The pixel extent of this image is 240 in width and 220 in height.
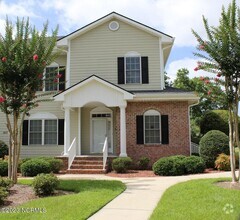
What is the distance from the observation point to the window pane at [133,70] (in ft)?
60.9

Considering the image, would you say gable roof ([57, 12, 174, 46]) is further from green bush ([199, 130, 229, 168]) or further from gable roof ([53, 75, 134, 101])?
green bush ([199, 130, 229, 168])

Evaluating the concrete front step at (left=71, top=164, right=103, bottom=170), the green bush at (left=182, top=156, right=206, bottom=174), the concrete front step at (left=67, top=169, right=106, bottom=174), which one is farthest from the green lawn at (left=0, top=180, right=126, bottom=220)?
the concrete front step at (left=71, top=164, right=103, bottom=170)

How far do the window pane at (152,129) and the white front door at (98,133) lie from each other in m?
2.85

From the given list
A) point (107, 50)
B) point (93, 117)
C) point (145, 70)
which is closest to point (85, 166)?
point (93, 117)

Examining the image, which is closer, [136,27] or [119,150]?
[119,150]

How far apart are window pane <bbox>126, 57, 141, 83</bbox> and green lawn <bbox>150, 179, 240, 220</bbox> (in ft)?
32.6

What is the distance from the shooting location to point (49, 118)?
19.2m

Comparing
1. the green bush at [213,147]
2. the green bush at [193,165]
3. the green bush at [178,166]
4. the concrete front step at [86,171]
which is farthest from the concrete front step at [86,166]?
the green bush at [213,147]

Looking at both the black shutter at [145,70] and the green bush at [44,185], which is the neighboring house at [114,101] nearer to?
the black shutter at [145,70]

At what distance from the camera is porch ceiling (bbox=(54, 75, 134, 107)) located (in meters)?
16.6

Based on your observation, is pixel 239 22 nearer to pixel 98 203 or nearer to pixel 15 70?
pixel 98 203

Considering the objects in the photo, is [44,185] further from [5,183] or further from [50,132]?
[50,132]

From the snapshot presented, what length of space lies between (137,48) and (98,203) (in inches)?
510

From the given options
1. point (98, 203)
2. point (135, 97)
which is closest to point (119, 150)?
point (135, 97)
